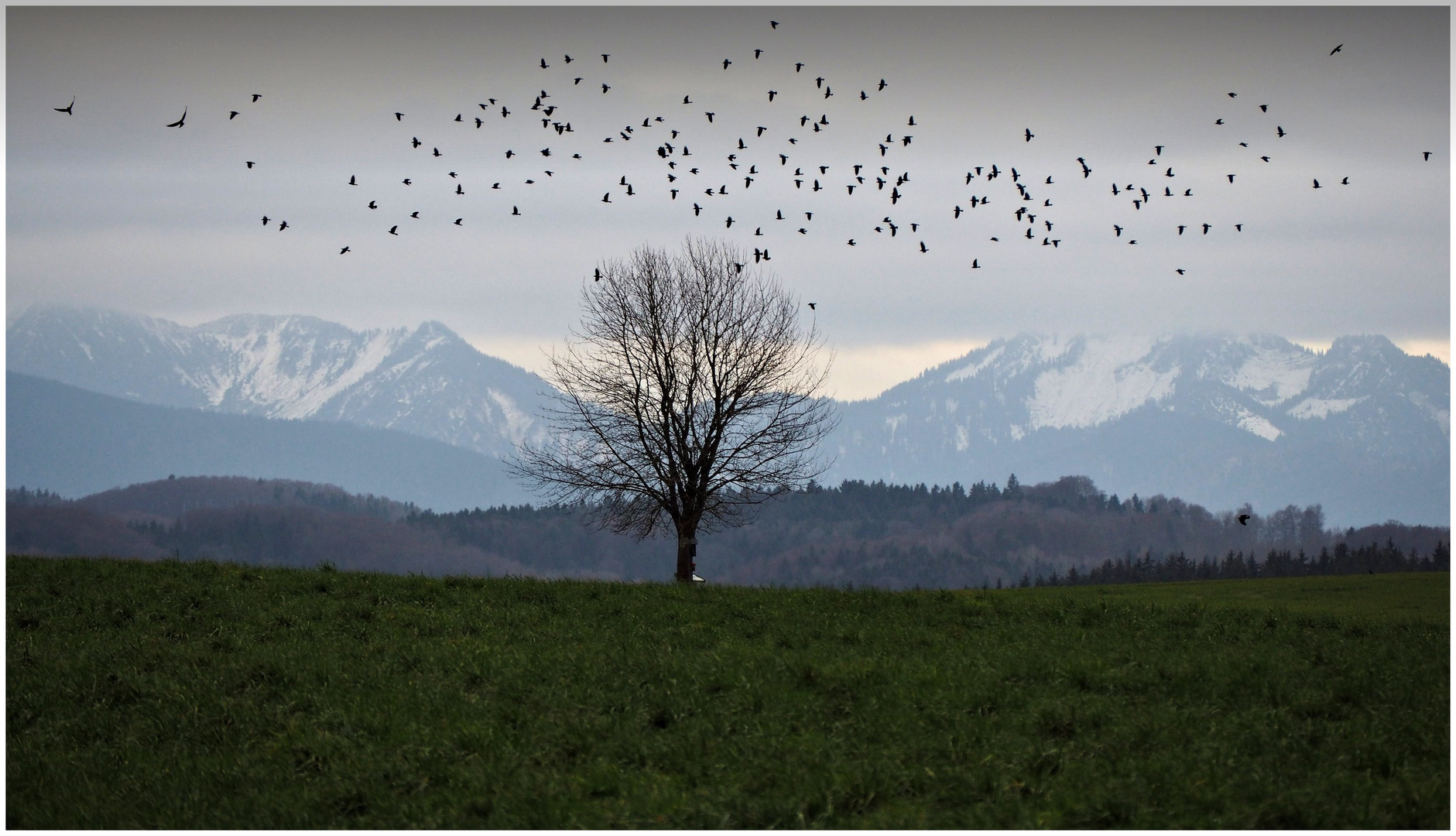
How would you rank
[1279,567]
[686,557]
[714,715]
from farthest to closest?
[1279,567] < [686,557] < [714,715]

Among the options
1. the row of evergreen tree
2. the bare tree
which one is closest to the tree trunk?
the bare tree

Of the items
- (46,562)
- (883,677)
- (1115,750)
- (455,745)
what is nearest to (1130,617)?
(883,677)

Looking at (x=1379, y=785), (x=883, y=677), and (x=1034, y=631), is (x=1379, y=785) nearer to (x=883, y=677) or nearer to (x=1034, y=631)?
(x=883, y=677)

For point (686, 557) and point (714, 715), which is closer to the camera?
point (714, 715)

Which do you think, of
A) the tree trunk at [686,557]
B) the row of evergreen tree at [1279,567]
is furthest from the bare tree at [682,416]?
the row of evergreen tree at [1279,567]

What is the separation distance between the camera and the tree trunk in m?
33.7

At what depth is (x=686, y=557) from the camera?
34156mm

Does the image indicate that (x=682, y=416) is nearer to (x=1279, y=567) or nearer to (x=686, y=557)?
(x=686, y=557)

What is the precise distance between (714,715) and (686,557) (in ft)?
63.5

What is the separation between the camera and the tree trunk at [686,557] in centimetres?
3372

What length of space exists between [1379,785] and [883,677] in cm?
611

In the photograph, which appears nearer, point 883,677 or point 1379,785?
point 1379,785

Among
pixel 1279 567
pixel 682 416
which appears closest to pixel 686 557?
pixel 682 416

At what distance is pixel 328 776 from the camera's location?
13.7 metres
